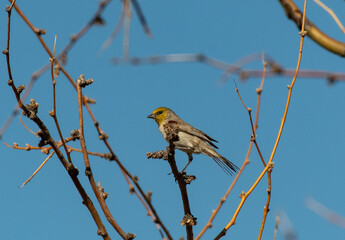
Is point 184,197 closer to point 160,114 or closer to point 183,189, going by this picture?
point 183,189

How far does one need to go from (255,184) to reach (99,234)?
26.6 inches

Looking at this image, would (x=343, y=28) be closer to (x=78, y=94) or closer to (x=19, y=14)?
(x=78, y=94)

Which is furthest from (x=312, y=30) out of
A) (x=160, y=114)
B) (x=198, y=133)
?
(x=160, y=114)

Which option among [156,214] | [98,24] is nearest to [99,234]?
[156,214]

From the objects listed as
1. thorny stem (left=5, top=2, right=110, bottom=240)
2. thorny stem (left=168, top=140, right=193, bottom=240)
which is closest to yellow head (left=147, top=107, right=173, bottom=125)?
thorny stem (left=168, top=140, right=193, bottom=240)

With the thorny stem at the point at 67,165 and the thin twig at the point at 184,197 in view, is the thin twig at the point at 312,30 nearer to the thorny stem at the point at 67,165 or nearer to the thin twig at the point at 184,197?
the thin twig at the point at 184,197

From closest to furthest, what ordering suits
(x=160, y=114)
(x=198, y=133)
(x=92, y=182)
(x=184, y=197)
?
1. (x=92, y=182)
2. (x=184, y=197)
3. (x=198, y=133)
4. (x=160, y=114)

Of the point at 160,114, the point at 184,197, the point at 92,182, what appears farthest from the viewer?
the point at 160,114

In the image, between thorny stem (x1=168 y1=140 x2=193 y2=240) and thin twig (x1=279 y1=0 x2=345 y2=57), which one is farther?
thorny stem (x1=168 y1=140 x2=193 y2=240)

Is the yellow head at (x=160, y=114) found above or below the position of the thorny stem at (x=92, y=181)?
above

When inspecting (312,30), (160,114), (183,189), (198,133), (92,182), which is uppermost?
(160,114)

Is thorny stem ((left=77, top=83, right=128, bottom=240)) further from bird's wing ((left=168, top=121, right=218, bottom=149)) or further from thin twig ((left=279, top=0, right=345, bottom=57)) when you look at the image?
bird's wing ((left=168, top=121, right=218, bottom=149))

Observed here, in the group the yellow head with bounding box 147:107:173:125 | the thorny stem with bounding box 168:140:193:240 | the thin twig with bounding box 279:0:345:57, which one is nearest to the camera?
the thin twig with bounding box 279:0:345:57

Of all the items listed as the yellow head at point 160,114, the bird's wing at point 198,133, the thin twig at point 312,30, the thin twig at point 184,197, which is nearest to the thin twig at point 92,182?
the thin twig at point 184,197
